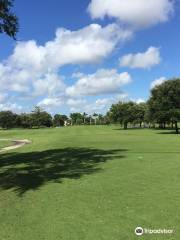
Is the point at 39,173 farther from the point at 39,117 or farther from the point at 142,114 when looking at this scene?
the point at 39,117

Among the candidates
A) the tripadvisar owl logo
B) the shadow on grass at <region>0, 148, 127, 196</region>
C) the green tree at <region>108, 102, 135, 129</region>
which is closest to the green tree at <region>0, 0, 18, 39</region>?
the shadow on grass at <region>0, 148, 127, 196</region>

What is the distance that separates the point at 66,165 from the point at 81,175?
3.64 meters

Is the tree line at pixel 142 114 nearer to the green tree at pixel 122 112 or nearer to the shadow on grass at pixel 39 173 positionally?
the green tree at pixel 122 112

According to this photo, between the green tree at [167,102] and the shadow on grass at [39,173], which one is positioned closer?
the shadow on grass at [39,173]

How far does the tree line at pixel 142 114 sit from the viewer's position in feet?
201

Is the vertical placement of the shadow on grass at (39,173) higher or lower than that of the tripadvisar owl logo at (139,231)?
higher

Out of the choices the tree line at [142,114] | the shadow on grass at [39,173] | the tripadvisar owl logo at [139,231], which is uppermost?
the tree line at [142,114]

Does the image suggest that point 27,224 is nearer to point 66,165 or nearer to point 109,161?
point 66,165

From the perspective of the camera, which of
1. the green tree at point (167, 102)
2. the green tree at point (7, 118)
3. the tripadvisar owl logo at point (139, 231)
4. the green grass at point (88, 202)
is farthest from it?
the green tree at point (7, 118)

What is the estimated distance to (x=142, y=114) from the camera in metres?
111

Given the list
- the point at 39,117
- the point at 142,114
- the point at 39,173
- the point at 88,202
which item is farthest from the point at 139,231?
the point at 39,117

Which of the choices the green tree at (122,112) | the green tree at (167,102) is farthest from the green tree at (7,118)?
the green tree at (167,102)

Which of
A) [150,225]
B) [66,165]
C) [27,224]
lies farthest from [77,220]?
[66,165]

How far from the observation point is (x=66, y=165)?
709 inches
